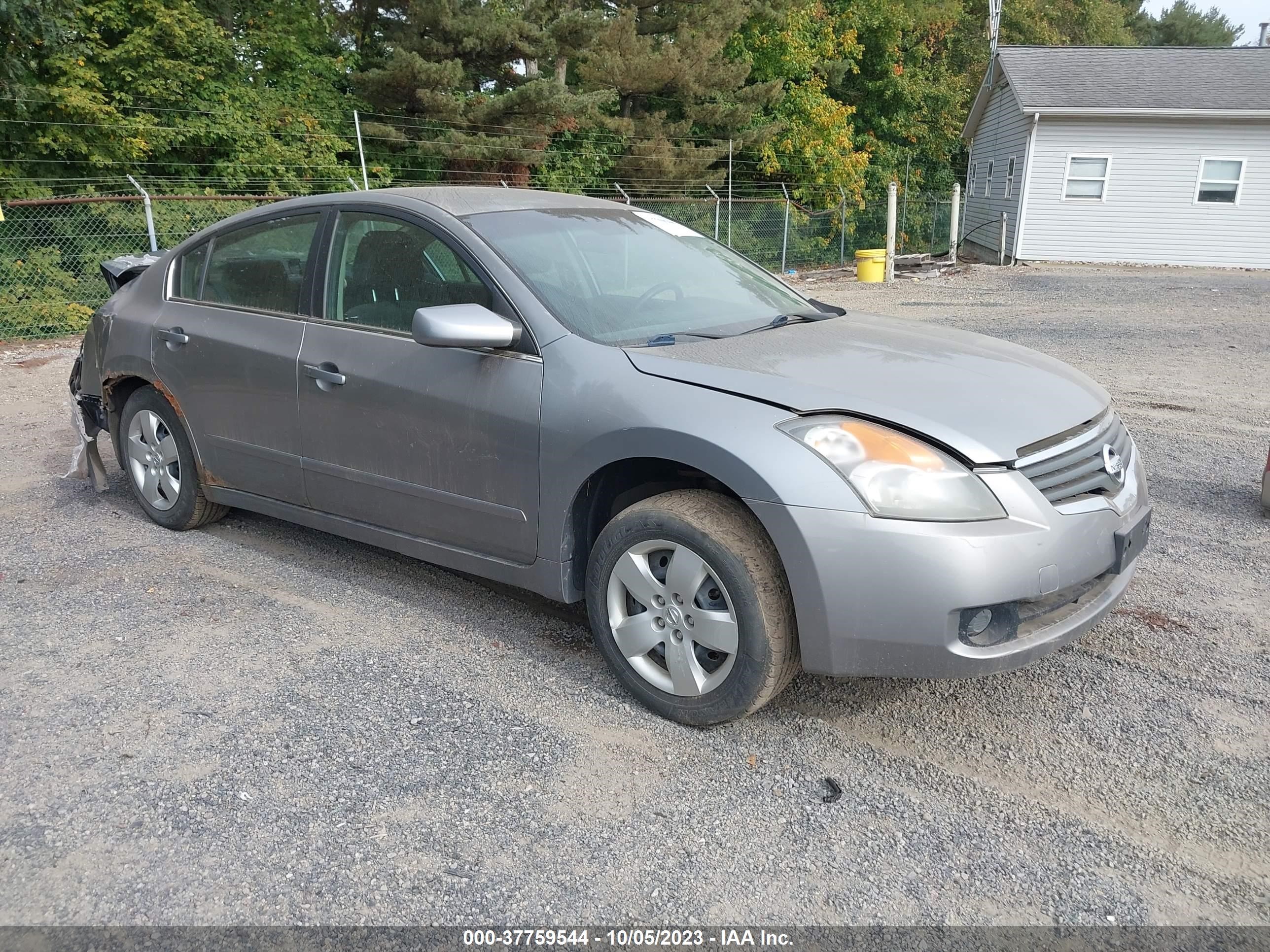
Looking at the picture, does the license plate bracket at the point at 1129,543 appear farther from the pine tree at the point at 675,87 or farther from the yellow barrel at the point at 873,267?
the pine tree at the point at 675,87

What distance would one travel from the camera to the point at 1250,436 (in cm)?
656

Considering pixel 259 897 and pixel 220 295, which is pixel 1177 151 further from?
pixel 259 897

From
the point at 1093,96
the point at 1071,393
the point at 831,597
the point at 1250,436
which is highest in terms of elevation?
the point at 1093,96

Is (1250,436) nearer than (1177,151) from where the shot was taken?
Yes

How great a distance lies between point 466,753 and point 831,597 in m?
1.20

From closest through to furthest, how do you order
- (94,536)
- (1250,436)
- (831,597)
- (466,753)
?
(831,597) → (466,753) → (94,536) → (1250,436)

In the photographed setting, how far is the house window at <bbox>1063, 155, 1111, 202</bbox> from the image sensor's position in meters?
22.5

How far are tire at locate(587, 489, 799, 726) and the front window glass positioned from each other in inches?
43.5

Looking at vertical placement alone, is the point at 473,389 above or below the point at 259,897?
above

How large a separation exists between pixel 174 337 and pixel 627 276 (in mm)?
2260

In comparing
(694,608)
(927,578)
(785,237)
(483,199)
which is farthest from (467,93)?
(927,578)

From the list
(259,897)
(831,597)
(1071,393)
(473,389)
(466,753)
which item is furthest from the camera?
(473,389)

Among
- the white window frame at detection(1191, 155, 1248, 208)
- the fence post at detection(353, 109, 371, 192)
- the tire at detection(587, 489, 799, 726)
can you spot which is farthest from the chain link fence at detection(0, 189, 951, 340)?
the white window frame at detection(1191, 155, 1248, 208)

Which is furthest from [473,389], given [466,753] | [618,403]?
[466,753]
